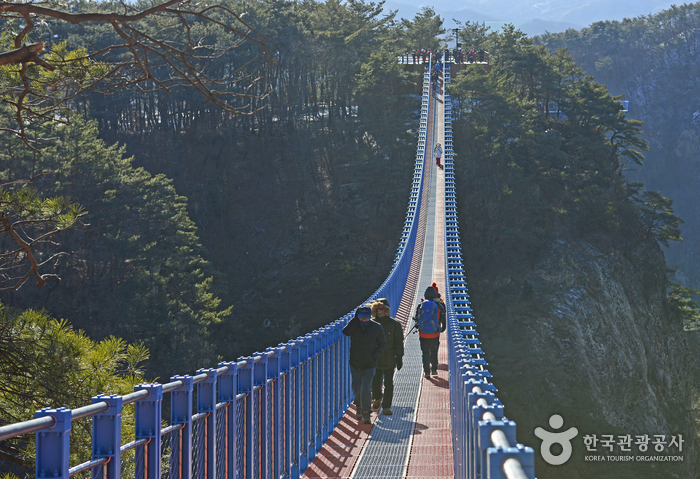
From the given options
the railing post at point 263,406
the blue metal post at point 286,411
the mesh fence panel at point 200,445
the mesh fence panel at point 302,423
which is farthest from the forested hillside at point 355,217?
the mesh fence panel at point 200,445

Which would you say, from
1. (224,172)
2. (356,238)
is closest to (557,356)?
(356,238)

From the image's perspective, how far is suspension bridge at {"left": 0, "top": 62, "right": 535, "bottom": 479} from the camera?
247 centimetres

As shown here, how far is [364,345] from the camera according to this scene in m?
6.37

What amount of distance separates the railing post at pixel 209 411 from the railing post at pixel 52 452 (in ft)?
3.91

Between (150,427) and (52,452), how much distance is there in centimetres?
65

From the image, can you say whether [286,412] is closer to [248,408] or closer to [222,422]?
[248,408]

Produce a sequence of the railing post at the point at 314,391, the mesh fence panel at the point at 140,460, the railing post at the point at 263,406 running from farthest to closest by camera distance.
Answer: the railing post at the point at 314,391 < the railing post at the point at 263,406 < the mesh fence panel at the point at 140,460

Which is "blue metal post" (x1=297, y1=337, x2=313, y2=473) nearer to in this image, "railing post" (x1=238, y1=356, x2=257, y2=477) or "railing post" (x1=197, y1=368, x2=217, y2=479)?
"railing post" (x1=238, y1=356, x2=257, y2=477)

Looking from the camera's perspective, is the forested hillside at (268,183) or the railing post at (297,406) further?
the forested hillside at (268,183)

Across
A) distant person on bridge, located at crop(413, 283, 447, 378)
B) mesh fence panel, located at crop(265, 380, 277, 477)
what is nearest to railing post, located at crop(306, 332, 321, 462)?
mesh fence panel, located at crop(265, 380, 277, 477)

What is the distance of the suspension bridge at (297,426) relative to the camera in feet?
8.11

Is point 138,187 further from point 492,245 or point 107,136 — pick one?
point 492,245

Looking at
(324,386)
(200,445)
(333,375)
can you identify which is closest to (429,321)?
(333,375)

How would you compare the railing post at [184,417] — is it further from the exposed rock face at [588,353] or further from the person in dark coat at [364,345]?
the exposed rock face at [588,353]
